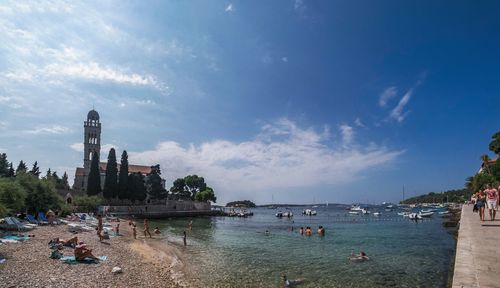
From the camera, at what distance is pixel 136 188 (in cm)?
7212

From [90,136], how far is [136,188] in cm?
2144

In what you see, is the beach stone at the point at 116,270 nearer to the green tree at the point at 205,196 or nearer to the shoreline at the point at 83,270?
the shoreline at the point at 83,270

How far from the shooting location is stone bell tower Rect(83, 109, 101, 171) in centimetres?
8031

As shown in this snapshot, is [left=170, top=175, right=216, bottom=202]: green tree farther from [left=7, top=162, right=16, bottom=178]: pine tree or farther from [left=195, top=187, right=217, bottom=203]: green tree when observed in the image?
[left=7, top=162, right=16, bottom=178]: pine tree

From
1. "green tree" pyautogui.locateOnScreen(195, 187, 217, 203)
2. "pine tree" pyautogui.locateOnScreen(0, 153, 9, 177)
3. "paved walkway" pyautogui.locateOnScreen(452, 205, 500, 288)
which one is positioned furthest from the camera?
"green tree" pyautogui.locateOnScreen(195, 187, 217, 203)

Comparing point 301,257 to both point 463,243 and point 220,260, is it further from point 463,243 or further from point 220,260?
point 463,243

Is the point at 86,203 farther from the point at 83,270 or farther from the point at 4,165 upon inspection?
the point at 83,270

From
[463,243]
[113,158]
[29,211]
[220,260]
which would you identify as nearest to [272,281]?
[220,260]

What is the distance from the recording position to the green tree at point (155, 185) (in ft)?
272

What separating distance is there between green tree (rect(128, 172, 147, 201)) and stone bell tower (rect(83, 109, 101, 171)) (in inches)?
645

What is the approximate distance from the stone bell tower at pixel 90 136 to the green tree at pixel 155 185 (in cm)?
1541

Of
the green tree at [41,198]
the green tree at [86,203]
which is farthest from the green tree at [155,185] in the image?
the green tree at [41,198]

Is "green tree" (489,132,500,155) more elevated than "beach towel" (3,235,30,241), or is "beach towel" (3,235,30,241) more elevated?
"green tree" (489,132,500,155)

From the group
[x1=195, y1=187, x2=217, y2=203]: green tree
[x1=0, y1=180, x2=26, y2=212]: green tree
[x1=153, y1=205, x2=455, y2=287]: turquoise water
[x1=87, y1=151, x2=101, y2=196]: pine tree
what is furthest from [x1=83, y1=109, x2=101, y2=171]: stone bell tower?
[x1=153, y1=205, x2=455, y2=287]: turquoise water
